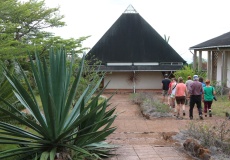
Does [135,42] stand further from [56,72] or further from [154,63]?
[56,72]

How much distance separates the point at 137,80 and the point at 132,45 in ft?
10.4

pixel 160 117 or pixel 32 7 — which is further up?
pixel 32 7

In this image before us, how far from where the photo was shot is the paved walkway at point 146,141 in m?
5.86

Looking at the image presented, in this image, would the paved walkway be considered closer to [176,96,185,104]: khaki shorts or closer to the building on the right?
[176,96,185,104]: khaki shorts

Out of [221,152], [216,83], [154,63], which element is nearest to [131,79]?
[154,63]

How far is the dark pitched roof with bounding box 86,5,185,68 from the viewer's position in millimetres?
28953

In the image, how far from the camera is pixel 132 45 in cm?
2952

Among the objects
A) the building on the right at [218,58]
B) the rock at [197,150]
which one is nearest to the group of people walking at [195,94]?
the rock at [197,150]

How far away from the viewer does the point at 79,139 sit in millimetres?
5504

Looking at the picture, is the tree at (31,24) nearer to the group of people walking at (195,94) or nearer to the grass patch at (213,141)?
the group of people walking at (195,94)

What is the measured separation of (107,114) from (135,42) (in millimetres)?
24198

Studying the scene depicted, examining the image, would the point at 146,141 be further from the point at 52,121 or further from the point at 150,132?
the point at 52,121

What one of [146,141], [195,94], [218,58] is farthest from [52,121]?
[218,58]

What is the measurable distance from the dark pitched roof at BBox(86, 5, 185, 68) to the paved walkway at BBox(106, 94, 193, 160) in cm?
1784
